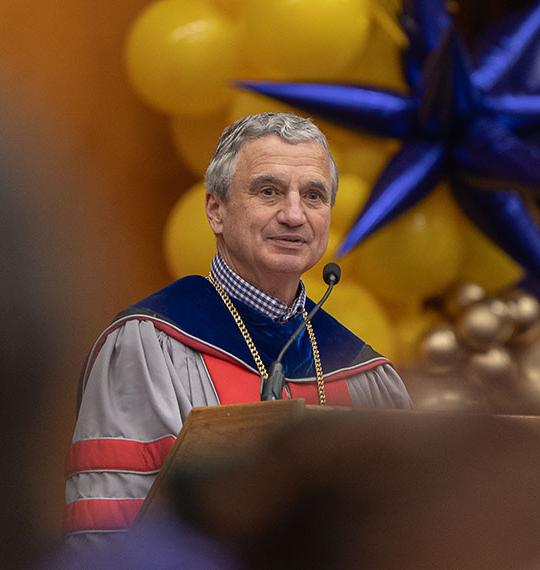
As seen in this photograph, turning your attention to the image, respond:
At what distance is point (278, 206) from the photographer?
1.97m

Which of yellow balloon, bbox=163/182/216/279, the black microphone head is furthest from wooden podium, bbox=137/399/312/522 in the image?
yellow balloon, bbox=163/182/216/279

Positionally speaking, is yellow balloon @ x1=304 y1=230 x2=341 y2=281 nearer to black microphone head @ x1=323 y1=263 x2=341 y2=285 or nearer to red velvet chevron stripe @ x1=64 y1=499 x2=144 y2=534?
black microphone head @ x1=323 y1=263 x2=341 y2=285

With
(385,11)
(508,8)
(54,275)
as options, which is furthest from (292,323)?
(508,8)

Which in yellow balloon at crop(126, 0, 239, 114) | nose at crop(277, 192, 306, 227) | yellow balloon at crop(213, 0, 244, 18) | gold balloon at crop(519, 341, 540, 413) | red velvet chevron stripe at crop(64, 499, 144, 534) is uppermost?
yellow balloon at crop(213, 0, 244, 18)

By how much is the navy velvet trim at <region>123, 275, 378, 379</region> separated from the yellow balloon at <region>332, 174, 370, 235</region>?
94cm

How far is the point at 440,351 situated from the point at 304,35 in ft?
3.16

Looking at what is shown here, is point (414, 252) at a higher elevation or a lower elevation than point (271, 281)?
higher

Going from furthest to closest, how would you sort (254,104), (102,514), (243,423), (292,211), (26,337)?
(254,104) < (292,211) < (102,514) < (243,423) < (26,337)

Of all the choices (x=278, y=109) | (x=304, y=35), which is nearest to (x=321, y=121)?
(x=278, y=109)

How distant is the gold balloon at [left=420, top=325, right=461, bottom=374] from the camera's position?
320 centimetres

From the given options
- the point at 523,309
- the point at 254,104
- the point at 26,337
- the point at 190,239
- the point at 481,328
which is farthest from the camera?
the point at 523,309

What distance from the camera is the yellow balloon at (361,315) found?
9.94 ft

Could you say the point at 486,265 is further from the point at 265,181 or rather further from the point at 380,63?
the point at 265,181

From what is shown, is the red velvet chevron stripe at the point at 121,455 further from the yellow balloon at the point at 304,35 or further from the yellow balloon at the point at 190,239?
the yellow balloon at the point at 304,35
